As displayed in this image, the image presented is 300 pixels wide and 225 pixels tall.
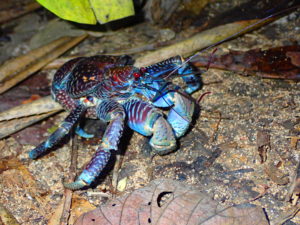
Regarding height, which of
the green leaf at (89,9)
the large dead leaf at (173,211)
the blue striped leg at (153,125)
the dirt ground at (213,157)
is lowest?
the dirt ground at (213,157)

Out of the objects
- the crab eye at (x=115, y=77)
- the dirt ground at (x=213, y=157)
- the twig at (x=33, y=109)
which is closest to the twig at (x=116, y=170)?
the dirt ground at (x=213, y=157)

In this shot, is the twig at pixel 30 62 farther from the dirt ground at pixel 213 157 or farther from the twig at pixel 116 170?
the twig at pixel 116 170

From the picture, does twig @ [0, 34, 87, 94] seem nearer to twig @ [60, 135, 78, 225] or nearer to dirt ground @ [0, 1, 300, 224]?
dirt ground @ [0, 1, 300, 224]

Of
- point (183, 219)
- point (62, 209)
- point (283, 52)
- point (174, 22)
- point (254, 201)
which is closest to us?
point (183, 219)

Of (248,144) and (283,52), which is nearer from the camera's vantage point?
(248,144)

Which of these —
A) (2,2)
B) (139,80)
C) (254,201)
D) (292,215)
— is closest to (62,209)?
(139,80)

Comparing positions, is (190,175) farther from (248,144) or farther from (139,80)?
(139,80)
